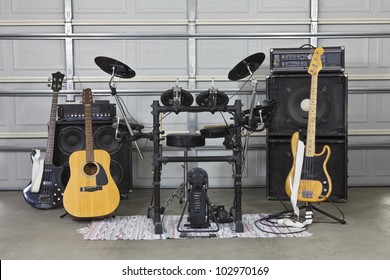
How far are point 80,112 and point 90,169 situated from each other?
84cm

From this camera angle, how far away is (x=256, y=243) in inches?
113

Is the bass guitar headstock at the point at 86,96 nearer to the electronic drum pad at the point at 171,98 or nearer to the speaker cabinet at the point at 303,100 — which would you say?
the electronic drum pad at the point at 171,98

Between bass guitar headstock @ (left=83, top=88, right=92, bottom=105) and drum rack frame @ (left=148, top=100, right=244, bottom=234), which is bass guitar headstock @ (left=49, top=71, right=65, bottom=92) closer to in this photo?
bass guitar headstock @ (left=83, top=88, right=92, bottom=105)

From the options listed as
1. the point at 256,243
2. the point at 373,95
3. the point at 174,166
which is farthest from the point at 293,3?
the point at 256,243

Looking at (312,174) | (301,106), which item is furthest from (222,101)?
(301,106)

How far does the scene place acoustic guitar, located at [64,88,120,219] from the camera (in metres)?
3.37

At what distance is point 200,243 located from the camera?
2869 millimetres

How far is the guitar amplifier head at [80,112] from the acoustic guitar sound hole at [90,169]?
731 mm


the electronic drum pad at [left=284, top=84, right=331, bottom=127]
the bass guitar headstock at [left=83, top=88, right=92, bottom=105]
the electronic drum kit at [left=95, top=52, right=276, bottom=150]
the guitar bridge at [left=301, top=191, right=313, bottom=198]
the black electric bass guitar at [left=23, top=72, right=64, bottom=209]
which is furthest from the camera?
the electronic drum pad at [left=284, top=84, right=331, bottom=127]

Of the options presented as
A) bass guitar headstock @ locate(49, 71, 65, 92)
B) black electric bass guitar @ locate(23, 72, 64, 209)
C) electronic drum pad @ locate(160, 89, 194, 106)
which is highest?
bass guitar headstock @ locate(49, 71, 65, 92)

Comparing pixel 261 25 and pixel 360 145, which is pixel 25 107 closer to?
pixel 261 25

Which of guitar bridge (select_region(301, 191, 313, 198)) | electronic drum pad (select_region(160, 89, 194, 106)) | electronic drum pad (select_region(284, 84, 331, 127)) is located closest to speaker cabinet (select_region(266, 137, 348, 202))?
electronic drum pad (select_region(284, 84, 331, 127))

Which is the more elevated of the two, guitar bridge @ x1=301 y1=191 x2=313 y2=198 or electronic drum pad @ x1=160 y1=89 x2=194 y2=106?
electronic drum pad @ x1=160 y1=89 x2=194 y2=106

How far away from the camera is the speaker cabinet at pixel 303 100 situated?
3.94 m
